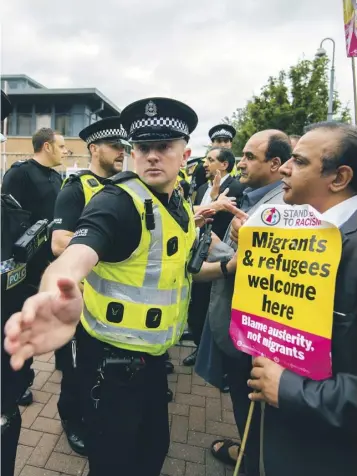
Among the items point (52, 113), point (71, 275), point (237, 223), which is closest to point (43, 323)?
point (71, 275)

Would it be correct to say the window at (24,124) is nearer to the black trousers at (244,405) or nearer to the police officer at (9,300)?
the police officer at (9,300)

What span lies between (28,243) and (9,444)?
39.4 inches

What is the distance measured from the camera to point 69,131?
1858 cm

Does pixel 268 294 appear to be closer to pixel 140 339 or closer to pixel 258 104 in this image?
pixel 140 339

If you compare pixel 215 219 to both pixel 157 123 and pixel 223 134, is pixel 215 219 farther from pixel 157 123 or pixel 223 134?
pixel 223 134

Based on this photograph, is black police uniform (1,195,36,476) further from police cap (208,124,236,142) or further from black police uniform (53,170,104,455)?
police cap (208,124,236,142)

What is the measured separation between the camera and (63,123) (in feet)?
61.8

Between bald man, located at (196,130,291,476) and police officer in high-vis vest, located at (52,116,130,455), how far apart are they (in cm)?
87

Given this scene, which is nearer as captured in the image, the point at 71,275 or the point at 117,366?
the point at 71,275

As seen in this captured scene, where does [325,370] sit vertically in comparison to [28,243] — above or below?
below

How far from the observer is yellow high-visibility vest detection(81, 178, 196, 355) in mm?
1460

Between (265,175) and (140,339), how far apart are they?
156 centimetres

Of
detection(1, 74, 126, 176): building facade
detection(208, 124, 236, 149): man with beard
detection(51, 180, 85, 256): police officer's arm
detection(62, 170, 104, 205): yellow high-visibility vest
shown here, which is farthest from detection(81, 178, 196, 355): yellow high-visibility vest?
detection(1, 74, 126, 176): building facade

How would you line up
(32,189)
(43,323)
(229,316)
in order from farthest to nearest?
(32,189) < (229,316) < (43,323)
